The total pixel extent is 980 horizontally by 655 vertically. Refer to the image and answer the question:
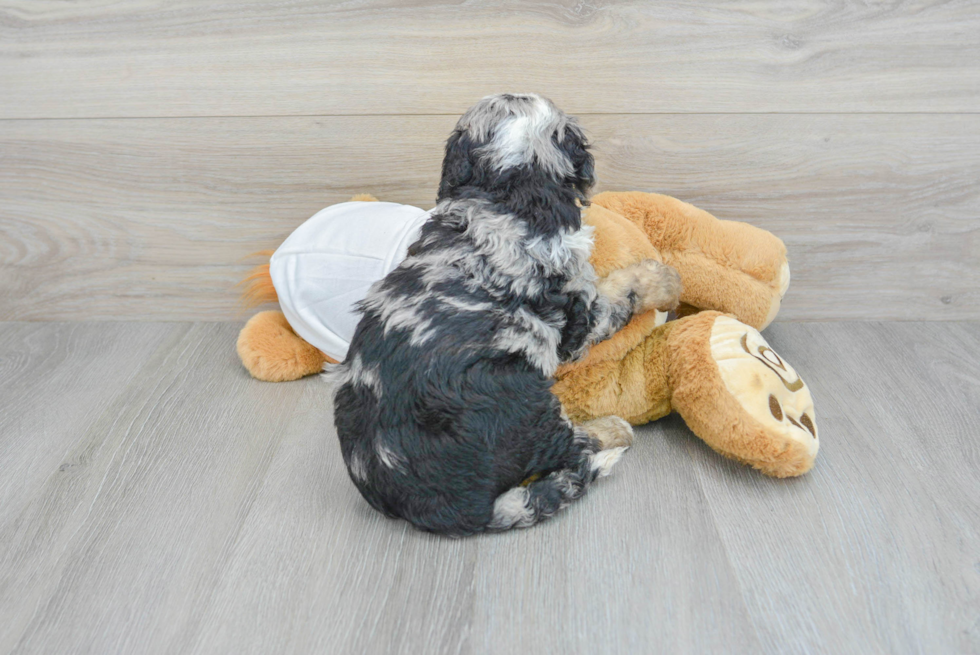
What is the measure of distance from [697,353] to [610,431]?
0.28 meters

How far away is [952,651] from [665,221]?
1.16m

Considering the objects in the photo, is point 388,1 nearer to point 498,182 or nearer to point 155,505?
point 498,182

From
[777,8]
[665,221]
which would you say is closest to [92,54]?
[665,221]

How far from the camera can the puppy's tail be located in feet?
5.06

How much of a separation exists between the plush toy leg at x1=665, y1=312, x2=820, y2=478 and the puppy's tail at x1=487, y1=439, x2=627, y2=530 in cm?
29

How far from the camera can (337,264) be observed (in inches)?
80.4

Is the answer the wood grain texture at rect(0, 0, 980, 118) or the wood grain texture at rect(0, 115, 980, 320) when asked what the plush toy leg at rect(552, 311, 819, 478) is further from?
the wood grain texture at rect(0, 0, 980, 118)

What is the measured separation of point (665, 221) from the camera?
1997 mm

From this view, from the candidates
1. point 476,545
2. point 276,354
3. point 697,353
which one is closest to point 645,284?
point 697,353

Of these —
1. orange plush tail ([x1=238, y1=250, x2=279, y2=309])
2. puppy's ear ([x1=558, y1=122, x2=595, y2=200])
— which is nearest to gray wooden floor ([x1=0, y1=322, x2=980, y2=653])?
orange plush tail ([x1=238, y1=250, x2=279, y2=309])

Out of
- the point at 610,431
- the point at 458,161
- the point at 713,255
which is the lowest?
the point at 610,431

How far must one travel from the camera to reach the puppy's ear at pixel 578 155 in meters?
1.65

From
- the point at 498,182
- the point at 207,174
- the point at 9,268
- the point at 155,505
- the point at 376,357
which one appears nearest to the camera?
the point at 376,357

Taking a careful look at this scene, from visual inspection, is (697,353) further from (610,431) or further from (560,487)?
(560,487)
